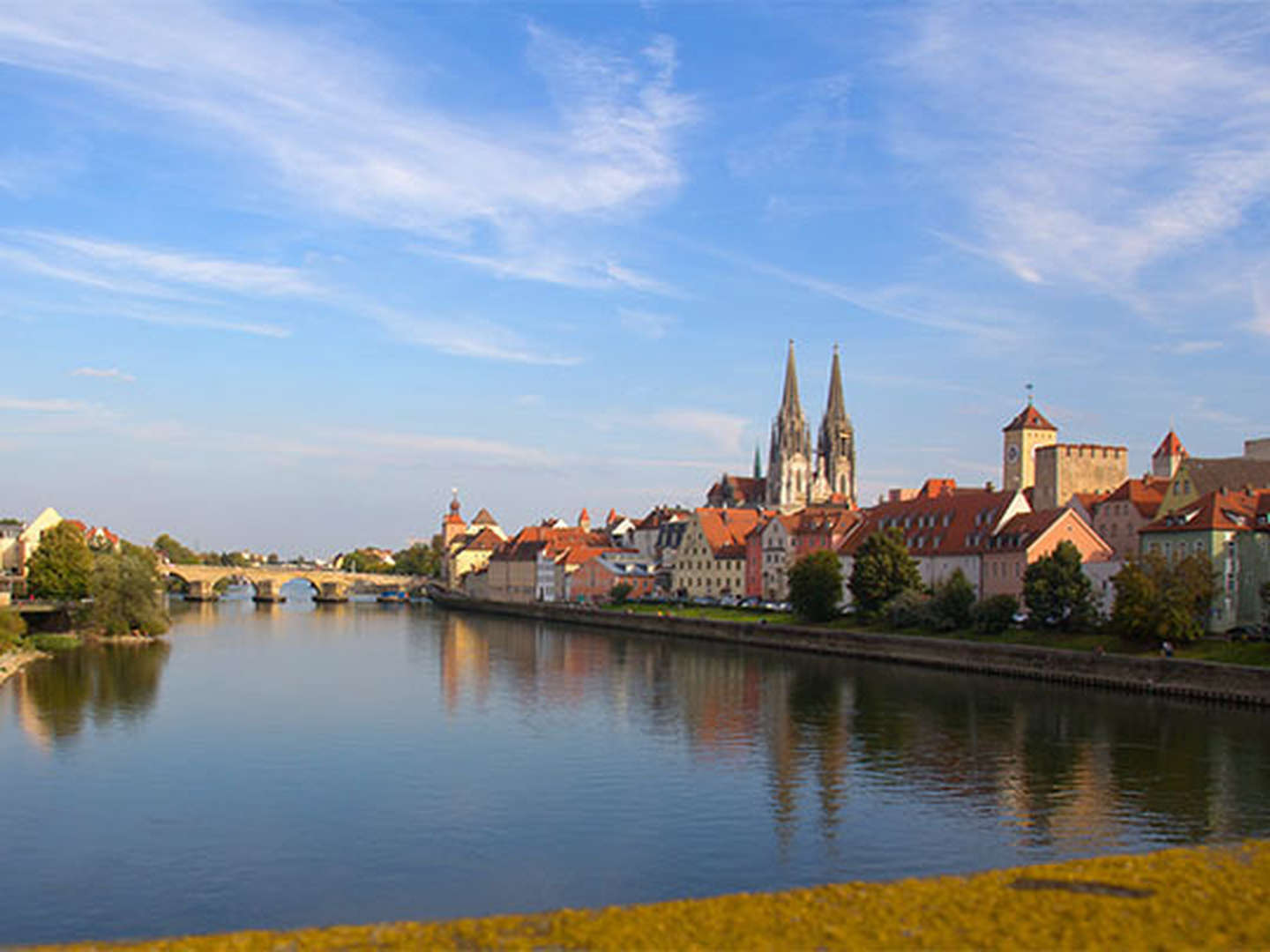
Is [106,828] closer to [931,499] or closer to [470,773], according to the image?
[470,773]

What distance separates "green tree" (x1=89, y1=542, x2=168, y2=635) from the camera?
70.6 m

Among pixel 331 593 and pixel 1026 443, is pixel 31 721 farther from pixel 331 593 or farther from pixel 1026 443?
pixel 331 593

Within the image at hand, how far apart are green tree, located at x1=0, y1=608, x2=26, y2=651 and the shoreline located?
521 mm

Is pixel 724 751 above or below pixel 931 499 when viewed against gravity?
below

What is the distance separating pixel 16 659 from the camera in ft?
180

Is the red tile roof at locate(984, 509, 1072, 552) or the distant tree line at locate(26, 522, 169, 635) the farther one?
the distant tree line at locate(26, 522, 169, 635)

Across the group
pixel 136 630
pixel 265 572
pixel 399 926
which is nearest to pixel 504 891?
pixel 399 926

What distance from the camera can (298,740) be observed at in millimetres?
36688

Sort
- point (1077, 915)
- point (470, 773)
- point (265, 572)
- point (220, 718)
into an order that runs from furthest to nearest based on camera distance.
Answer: point (265, 572), point (220, 718), point (470, 773), point (1077, 915)

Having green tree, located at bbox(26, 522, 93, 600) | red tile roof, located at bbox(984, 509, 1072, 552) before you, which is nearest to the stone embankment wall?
red tile roof, located at bbox(984, 509, 1072, 552)

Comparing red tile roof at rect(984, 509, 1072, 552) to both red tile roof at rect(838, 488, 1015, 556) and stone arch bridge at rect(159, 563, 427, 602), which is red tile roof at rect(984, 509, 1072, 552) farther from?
stone arch bridge at rect(159, 563, 427, 602)

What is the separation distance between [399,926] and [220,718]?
28017 millimetres

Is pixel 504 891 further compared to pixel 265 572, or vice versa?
pixel 265 572

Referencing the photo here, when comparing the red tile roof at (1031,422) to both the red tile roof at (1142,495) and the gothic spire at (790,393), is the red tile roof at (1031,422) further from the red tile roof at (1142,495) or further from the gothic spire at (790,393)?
the gothic spire at (790,393)
